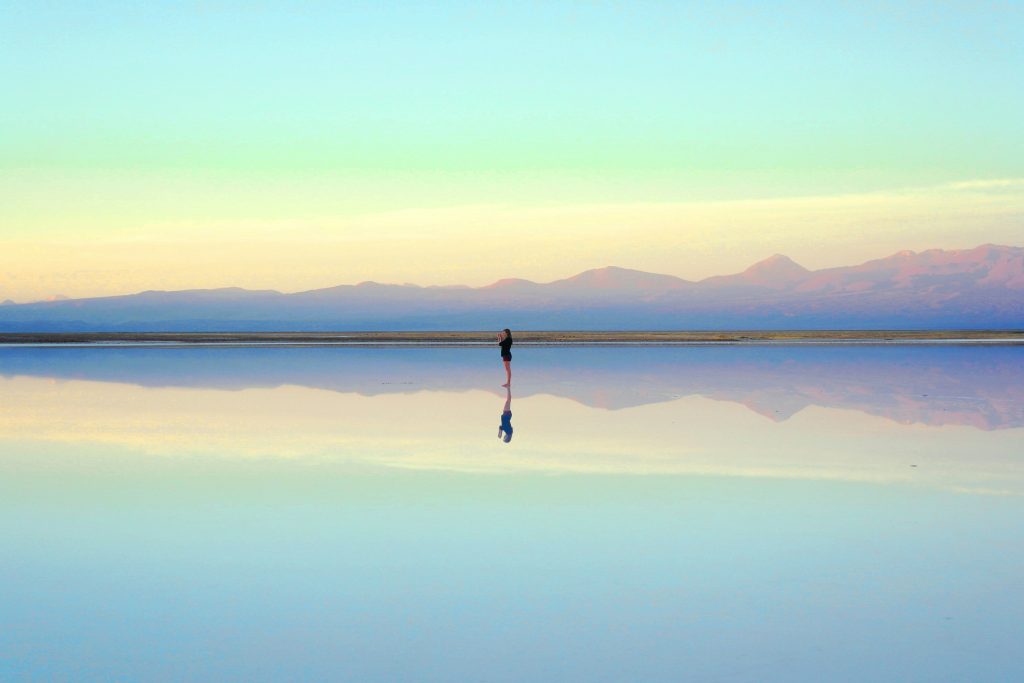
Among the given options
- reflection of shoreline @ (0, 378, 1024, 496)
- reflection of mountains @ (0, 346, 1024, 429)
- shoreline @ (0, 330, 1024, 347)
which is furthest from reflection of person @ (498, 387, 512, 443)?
shoreline @ (0, 330, 1024, 347)

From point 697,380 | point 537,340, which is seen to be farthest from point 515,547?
point 537,340

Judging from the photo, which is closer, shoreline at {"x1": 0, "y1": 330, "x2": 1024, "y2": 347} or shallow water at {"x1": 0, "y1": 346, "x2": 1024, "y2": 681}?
shallow water at {"x1": 0, "y1": 346, "x2": 1024, "y2": 681}

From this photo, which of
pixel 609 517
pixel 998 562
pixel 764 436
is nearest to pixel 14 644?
pixel 609 517

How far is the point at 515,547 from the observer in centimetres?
802

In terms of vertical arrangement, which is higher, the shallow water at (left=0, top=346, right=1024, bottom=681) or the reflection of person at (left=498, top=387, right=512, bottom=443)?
the reflection of person at (left=498, top=387, right=512, bottom=443)

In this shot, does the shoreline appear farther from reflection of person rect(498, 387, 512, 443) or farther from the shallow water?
the shallow water

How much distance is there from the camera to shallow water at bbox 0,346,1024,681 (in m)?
5.57

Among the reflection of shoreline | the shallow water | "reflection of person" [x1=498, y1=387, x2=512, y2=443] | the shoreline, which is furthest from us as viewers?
the shoreline

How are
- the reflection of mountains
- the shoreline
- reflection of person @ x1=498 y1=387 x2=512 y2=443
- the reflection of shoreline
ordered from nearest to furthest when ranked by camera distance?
the reflection of shoreline < reflection of person @ x1=498 y1=387 x2=512 y2=443 < the reflection of mountains < the shoreline

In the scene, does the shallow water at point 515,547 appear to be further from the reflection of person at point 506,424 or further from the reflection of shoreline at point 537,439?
the reflection of person at point 506,424

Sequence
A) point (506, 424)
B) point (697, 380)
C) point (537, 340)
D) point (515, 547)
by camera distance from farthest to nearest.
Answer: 1. point (537, 340)
2. point (697, 380)
3. point (506, 424)
4. point (515, 547)

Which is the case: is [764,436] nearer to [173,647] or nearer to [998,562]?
[998,562]

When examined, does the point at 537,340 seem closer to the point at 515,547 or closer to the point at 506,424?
the point at 506,424

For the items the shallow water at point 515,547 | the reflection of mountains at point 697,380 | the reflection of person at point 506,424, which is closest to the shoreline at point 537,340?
the reflection of mountains at point 697,380
